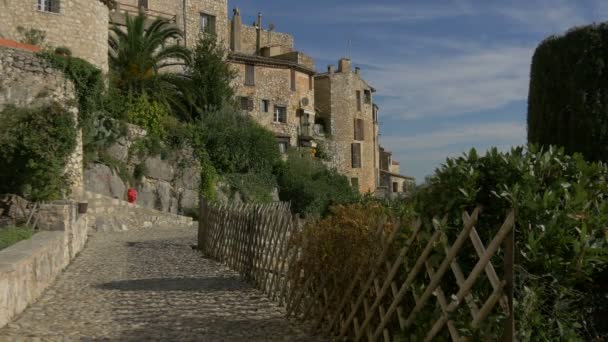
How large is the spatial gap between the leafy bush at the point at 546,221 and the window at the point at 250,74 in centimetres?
3500

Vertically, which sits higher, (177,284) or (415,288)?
(415,288)

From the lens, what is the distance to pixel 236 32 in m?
42.0

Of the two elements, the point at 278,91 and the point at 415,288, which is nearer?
the point at 415,288

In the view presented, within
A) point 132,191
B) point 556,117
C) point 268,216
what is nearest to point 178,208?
point 132,191

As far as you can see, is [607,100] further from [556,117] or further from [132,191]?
[132,191]

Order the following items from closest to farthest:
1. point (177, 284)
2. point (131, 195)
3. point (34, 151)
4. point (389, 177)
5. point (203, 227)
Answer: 1. point (177, 284)
2. point (203, 227)
3. point (34, 151)
4. point (131, 195)
5. point (389, 177)

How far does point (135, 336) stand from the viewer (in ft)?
18.5

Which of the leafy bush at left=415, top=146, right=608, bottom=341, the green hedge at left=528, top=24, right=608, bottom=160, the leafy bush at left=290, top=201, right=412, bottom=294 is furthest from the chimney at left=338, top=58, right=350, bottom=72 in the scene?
the leafy bush at left=415, top=146, right=608, bottom=341

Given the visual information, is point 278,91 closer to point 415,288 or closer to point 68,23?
point 68,23

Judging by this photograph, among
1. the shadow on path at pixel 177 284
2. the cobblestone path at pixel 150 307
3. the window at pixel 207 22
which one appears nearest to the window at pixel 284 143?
the window at pixel 207 22

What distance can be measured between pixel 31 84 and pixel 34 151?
270cm

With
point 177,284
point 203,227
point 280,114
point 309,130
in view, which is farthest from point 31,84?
point 309,130

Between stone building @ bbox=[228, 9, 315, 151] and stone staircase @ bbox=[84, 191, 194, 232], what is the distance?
1613 cm

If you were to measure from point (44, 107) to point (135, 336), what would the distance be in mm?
11201
